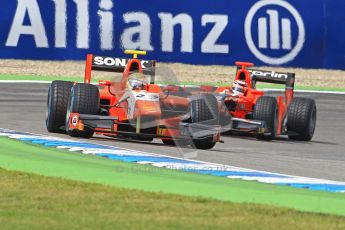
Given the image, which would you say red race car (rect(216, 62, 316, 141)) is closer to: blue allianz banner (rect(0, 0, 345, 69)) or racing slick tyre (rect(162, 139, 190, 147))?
racing slick tyre (rect(162, 139, 190, 147))

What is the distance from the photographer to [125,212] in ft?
26.6

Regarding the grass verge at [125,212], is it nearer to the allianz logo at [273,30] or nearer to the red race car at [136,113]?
the red race car at [136,113]

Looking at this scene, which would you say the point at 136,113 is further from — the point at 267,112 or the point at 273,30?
the point at 273,30

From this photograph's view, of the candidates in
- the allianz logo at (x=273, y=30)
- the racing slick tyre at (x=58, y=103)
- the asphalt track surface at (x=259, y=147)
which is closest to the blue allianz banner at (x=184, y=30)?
the allianz logo at (x=273, y=30)

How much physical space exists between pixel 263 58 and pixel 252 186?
15788 millimetres

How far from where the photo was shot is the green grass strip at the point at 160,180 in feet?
29.5

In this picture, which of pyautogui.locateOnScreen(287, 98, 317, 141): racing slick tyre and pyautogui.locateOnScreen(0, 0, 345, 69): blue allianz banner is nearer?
pyautogui.locateOnScreen(287, 98, 317, 141): racing slick tyre

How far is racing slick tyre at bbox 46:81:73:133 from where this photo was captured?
1403 cm

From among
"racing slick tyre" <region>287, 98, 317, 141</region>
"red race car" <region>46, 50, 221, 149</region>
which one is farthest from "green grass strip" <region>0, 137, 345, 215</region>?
"racing slick tyre" <region>287, 98, 317, 141</region>

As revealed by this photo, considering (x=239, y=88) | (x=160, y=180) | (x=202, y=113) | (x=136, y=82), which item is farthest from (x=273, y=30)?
(x=160, y=180)

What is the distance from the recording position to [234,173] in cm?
1082

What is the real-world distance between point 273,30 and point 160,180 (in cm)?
1565

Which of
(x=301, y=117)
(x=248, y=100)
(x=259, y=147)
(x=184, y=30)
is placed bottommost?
(x=259, y=147)

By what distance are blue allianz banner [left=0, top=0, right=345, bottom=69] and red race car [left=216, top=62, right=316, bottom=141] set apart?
27.9ft
